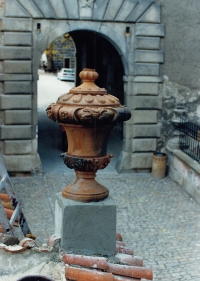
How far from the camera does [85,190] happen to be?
4.43m

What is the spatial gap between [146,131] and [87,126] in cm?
861

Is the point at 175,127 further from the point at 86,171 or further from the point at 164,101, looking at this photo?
the point at 86,171

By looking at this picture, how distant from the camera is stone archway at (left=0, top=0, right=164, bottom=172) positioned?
11.7 m

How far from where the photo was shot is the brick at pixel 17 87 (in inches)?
466

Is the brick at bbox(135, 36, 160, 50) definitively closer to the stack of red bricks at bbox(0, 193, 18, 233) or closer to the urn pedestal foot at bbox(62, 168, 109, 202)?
the stack of red bricks at bbox(0, 193, 18, 233)

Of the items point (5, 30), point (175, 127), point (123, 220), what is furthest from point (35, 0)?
point (123, 220)

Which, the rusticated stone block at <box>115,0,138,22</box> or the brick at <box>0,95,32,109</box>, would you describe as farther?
the rusticated stone block at <box>115,0,138,22</box>

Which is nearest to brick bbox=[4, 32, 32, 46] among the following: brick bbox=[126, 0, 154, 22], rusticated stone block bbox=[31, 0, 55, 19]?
rusticated stone block bbox=[31, 0, 55, 19]

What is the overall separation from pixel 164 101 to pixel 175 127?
755mm

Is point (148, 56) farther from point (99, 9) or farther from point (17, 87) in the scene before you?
point (17, 87)

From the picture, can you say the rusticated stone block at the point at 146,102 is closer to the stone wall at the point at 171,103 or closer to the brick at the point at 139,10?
the stone wall at the point at 171,103

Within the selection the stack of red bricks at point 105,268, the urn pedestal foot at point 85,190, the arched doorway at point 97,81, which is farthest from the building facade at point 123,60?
the stack of red bricks at point 105,268

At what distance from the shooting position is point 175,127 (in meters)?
12.8

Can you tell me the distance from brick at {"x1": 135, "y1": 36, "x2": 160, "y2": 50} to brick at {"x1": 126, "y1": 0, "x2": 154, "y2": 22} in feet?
1.63
